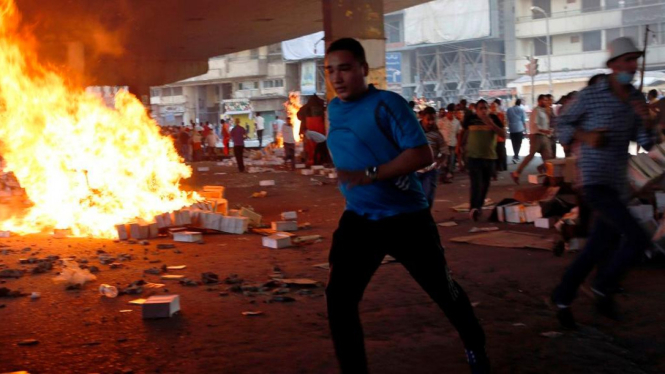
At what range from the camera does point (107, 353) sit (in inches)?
204

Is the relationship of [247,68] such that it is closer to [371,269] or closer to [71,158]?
[71,158]

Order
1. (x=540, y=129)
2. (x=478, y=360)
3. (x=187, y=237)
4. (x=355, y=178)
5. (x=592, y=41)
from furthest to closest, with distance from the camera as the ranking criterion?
(x=592, y=41) < (x=540, y=129) < (x=187, y=237) < (x=478, y=360) < (x=355, y=178)

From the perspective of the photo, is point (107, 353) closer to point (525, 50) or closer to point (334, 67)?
point (334, 67)

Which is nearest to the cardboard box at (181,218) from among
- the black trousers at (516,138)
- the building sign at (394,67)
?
the black trousers at (516,138)

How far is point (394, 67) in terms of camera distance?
2756 inches

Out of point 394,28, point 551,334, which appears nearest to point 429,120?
point 551,334

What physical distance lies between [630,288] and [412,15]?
63.9 metres

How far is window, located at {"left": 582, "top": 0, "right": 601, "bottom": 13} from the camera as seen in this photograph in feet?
195

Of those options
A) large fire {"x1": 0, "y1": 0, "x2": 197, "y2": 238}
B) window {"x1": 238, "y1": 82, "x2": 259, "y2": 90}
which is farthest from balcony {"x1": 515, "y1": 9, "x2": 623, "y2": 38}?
large fire {"x1": 0, "y1": 0, "x2": 197, "y2": 238}

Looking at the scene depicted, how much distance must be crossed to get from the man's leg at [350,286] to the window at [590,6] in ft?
197

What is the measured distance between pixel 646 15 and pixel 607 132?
55841 mm

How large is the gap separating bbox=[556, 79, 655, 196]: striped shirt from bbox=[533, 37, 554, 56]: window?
195 ft

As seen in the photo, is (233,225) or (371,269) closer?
(371,269)

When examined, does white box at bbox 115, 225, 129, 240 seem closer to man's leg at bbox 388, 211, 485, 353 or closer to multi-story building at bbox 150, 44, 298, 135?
man's leg at bbox 388, 211, 485, 353
